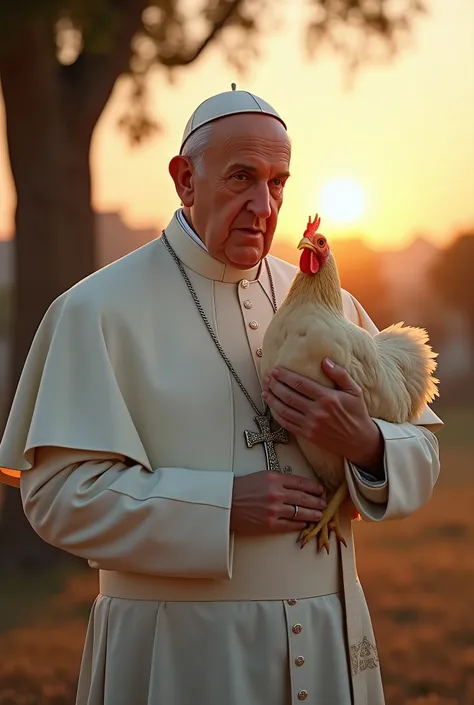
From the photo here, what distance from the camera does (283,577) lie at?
2770 millimetres

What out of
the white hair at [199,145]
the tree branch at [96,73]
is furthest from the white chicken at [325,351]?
the tree branch at [96,73]

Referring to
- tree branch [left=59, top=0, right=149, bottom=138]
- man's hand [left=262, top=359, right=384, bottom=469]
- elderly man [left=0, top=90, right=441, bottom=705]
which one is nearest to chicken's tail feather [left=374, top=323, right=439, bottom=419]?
elderly man [left=0, top=90, right=441, bottom=705]

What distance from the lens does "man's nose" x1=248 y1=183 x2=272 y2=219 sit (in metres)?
2.75

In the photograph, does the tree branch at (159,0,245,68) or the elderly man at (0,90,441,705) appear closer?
the elderly man at (0,90,441,705)

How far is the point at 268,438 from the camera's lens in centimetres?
281

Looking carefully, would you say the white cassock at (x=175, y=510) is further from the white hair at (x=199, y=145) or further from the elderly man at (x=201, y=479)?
the white hair at (x=199, y=145)

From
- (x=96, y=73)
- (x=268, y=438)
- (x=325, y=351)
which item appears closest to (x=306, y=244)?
(x=325, y=351)

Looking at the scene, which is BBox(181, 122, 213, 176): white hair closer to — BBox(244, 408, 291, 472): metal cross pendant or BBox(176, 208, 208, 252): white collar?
BBox(176, 208, 208, 252): white collar

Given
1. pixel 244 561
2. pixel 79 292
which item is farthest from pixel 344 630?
pixel 79 292

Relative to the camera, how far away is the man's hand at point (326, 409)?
265 centimetres

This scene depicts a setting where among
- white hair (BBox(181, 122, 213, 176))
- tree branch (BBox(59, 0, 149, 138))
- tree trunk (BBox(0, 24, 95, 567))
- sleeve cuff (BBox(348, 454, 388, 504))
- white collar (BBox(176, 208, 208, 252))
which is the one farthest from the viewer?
tree branch (BBox(59, 0, 149, 138))

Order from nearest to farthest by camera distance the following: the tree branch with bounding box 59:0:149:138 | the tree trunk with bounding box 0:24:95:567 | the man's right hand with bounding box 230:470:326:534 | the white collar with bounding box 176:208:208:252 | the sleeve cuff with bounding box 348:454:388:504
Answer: the man's right hand with bounding box 230:470:326:534 → the sleeve cuff with bounding box 348:454:388:504 → the white collar with bounding box 176:208:208:252 → the tree trunk with bounding box 0:24:95:567 → the tree branch with bounding box 59:0:149:138

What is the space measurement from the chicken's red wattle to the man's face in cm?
14

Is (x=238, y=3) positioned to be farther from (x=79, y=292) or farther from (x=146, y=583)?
(x=146, y=583)
